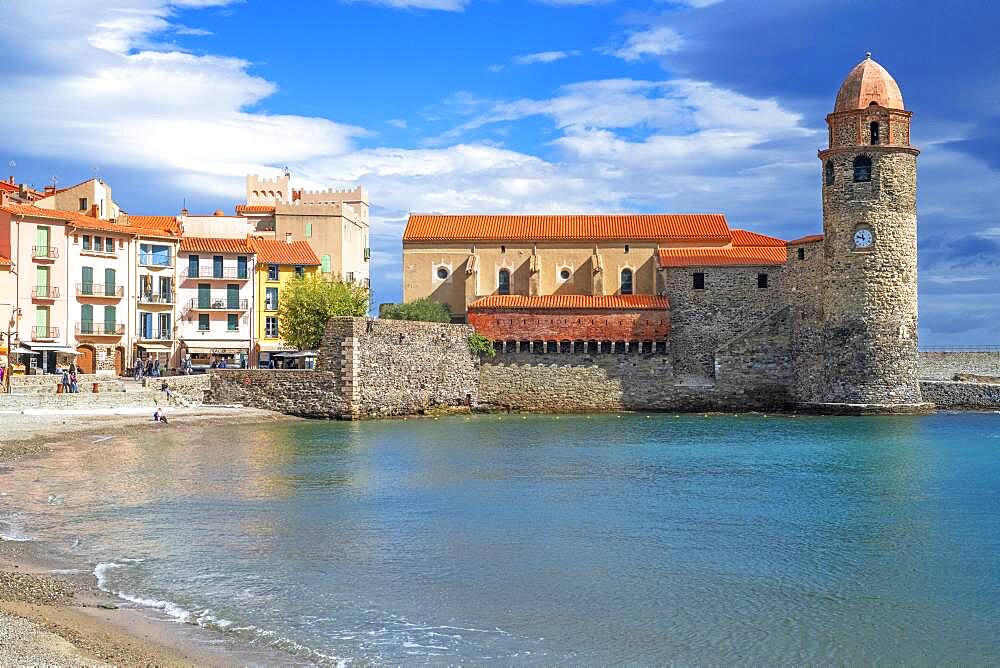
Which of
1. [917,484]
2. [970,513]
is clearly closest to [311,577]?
[970,513]

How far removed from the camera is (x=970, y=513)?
21594 mm

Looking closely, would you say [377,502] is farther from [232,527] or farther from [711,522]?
[711,522]

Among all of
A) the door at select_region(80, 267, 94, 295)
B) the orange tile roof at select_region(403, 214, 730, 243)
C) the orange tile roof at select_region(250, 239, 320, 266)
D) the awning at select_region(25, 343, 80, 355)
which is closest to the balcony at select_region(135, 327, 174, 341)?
the door at select_region(80, 267, 94, 295)

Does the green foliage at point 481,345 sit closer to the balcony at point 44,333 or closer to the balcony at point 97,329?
the balcony at point 97,329

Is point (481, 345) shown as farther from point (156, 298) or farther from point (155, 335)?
point (156, 298)

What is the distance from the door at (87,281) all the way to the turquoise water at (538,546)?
15.5m

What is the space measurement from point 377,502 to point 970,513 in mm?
11985

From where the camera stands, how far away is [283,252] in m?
54.2

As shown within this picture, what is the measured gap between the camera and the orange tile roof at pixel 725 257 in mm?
47438

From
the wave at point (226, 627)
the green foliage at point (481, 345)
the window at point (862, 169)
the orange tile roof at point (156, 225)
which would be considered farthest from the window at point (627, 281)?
the wave at point (226, 627)

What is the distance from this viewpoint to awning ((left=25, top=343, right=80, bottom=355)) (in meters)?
42.4

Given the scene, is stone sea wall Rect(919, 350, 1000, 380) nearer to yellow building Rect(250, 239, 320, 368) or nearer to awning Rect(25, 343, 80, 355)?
yellow building Rect(250, 239, 320, 368)

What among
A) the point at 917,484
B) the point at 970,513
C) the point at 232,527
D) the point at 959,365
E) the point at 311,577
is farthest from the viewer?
the point at 959,365

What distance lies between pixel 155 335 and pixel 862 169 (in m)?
31.8
